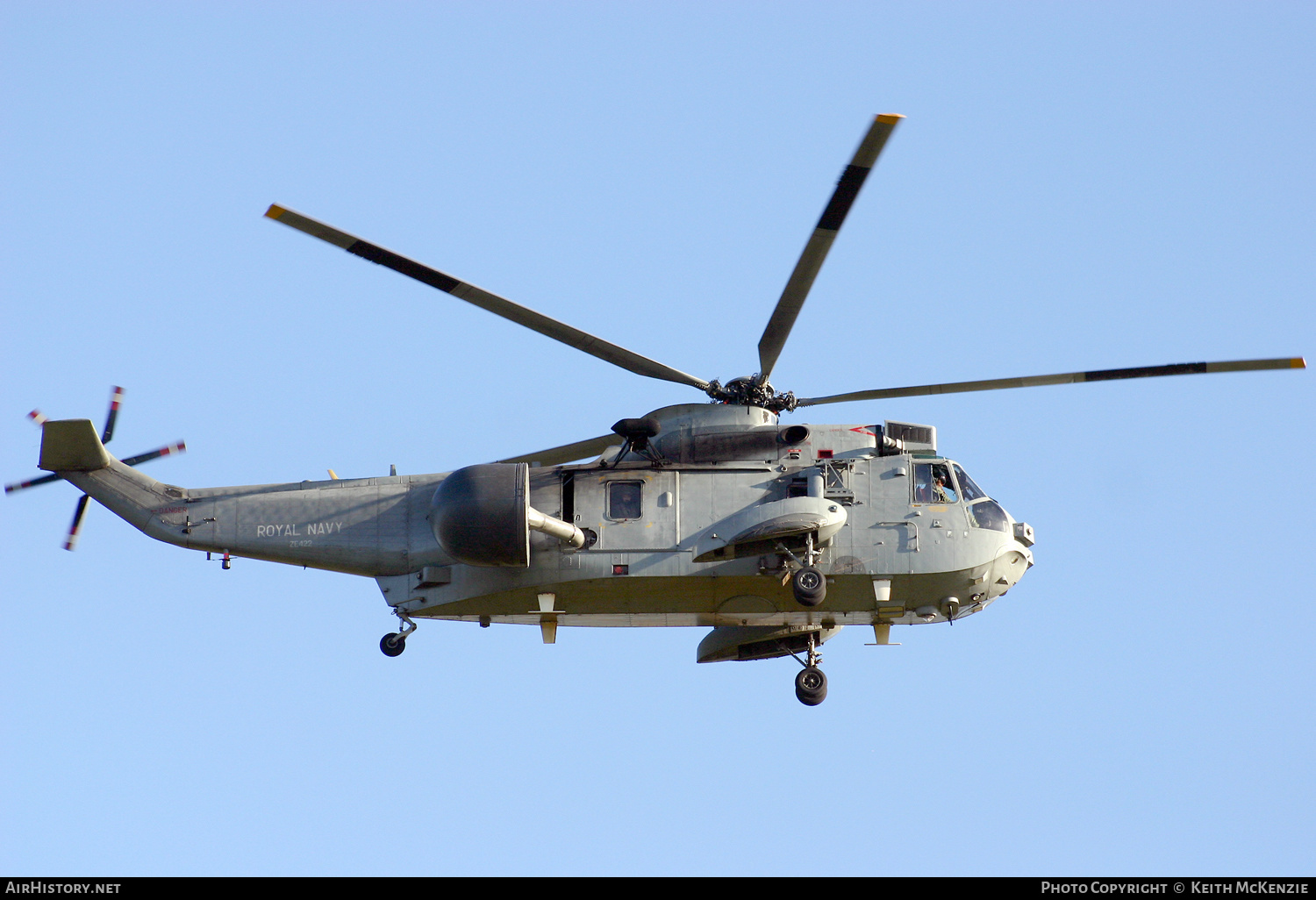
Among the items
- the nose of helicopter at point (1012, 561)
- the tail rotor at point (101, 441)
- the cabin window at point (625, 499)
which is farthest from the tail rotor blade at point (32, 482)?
the nose of helicopter at point (1012, 561)

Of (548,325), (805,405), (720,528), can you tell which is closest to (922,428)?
(805,405)

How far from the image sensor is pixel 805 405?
2331 centimetres

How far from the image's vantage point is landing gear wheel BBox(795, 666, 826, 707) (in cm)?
2325

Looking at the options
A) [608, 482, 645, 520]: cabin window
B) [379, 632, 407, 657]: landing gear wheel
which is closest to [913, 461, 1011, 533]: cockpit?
[608, 482, 645, 520]: cabin window

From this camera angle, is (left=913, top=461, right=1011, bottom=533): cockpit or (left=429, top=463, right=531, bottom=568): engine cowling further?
(left=913, top=461, right=1011, bottom=533): cockpit

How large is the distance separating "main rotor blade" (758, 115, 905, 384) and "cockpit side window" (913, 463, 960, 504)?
2.63 meters

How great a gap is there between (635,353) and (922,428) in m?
4.58

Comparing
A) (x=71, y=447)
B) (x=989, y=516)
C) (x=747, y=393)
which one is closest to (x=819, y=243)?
(x=747, y=393)

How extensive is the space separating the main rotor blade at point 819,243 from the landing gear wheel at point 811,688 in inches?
174

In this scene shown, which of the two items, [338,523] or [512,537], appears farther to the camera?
[338,523]

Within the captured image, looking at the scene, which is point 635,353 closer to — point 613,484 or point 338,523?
point 613,484

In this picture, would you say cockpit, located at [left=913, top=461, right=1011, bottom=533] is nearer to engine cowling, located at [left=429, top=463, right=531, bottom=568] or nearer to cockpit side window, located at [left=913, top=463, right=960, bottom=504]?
cockpit side window, located at [left=913, top=463, right=960, bottom=504]

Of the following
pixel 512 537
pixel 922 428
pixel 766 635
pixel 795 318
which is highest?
pixel 795 318

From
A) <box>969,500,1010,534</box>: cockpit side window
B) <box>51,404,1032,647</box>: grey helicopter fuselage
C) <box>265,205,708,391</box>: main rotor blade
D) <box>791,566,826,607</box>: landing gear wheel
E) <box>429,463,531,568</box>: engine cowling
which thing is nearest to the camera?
<box>265,205,708,391</box>: main rotor blade
